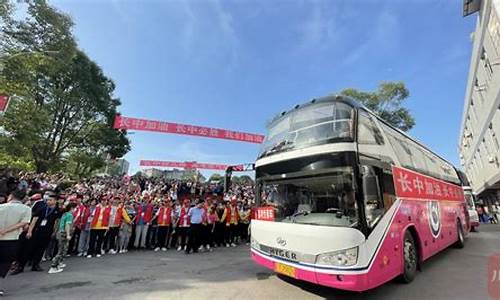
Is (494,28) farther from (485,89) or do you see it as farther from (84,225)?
(84,225)

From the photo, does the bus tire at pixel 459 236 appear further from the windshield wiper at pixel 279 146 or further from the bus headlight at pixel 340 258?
the windshield wiper at pixel 279 146

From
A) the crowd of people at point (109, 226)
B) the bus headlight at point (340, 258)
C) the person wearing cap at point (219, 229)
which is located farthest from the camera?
the person wearing cap at point (219, 229)

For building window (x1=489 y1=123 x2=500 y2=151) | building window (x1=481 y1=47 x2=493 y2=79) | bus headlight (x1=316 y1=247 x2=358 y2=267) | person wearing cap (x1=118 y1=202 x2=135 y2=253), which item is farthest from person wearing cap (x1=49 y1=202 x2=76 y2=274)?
building window (x1=489 y1=123 x2=500 y2=151)

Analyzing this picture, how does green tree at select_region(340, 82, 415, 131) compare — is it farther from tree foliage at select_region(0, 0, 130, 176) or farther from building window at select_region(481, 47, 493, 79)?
tree foliage at select_region(0, 0, 130, 176)

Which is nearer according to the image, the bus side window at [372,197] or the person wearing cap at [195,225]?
the bus side window at [372,197]

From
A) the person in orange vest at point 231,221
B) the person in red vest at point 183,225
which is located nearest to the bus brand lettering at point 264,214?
the person in red vest at point 183,225

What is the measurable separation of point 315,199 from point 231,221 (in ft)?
21.4

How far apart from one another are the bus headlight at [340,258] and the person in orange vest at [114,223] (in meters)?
6.99


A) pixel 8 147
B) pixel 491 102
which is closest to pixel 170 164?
pixel 8 147

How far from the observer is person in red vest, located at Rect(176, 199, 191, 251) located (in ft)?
30.6

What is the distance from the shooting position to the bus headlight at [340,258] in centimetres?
381

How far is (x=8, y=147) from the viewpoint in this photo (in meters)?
14.7

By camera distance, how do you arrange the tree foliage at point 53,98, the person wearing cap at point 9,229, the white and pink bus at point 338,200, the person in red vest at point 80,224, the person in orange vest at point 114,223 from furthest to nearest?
1. the tree foliage at point 53,98
2. the person in orange vest at point 114,223
3. the person in red vest at point 80,224
4. the person wearing cap at point 9,229
5. the white and pink bus at point 338,200

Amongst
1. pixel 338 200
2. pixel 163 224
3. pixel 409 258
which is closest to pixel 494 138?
pixel 409 258
